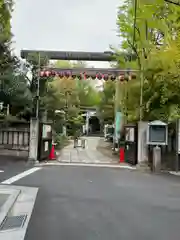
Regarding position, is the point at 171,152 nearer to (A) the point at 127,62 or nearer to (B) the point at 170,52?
(B) the point at 170,52

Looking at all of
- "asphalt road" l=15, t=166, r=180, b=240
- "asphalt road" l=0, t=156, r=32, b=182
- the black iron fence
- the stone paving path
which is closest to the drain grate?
"asphalt road" l=15, t=166, r=180, b=240

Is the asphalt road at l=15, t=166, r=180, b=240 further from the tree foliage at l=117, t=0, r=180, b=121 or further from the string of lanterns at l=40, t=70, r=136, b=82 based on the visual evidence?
the string of lanterns at l=40, t=70, r=136, b=82

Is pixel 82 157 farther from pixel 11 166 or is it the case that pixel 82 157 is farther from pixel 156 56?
pixel 156 56

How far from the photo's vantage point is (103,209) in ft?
25.1

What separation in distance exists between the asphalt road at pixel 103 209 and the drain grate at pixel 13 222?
196 mm

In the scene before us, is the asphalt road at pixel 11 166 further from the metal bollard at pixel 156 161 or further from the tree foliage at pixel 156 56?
the tree foliage at pixel 156 56

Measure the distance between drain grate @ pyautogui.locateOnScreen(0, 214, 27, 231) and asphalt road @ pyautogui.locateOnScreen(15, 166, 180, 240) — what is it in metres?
0.20

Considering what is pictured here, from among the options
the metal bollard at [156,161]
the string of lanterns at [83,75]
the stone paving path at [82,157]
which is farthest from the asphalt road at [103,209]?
the string of lanterns at [83,75]

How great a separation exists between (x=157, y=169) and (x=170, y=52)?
547cm

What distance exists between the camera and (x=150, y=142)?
17.1 meters

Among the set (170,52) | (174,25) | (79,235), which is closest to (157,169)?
(170,52)

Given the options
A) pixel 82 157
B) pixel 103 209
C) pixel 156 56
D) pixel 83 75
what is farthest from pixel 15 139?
pixel 103 209

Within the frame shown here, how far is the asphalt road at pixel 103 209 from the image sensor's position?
586 centimetres

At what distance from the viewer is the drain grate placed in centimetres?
625
